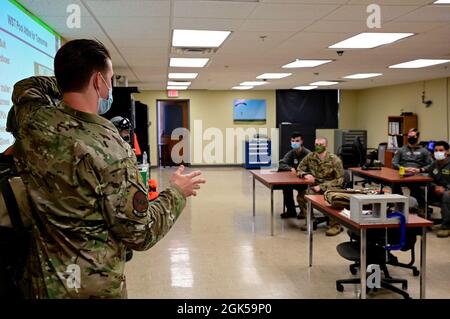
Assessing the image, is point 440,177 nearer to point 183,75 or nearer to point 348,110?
point 183,75

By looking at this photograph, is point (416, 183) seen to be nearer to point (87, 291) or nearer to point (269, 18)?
→ point (269, 18)

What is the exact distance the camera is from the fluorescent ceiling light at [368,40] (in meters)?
5.05

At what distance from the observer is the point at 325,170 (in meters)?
6.04

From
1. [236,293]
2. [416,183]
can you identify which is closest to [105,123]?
[236,293]

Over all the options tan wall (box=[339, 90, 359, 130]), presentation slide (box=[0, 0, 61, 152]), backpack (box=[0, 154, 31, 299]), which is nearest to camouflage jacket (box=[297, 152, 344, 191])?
presentation slide (box=[0, 0, 61, 152])

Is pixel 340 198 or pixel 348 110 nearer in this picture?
pixel 340 198

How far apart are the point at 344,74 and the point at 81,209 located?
9.02 meters

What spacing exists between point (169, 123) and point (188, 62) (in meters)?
7.23

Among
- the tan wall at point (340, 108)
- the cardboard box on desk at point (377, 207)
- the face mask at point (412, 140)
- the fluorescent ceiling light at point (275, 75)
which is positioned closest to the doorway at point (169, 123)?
the tan wall at point (340, 108)

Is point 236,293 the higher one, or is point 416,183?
point 416,183

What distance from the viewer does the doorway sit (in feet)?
46.5

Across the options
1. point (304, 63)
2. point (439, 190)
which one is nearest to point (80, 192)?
point (439, 190)

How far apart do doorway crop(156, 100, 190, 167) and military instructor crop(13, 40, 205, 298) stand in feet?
41.7

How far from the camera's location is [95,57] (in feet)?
4.33
